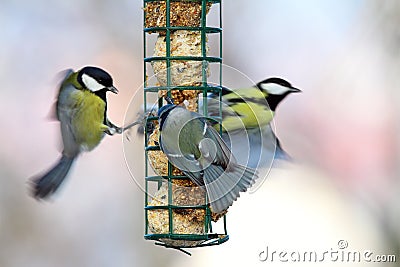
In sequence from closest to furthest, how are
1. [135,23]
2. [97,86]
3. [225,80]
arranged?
[97,86] → [225,80] → [135,23]

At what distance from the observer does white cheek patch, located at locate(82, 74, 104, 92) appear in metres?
5.38

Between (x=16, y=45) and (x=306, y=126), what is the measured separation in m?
2.19

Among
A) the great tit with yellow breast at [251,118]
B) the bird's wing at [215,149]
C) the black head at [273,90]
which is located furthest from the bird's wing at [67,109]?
the black head at [273,90]

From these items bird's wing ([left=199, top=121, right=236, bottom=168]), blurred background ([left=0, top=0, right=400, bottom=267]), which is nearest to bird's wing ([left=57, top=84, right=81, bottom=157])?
bird's wing ([left=199, top=121, right=236, bottom=168])

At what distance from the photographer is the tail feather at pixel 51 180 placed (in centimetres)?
546

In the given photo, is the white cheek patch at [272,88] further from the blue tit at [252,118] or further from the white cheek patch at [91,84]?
the white cheek patch at [91,84]

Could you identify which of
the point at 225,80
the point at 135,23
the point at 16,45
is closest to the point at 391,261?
the point at 225,80

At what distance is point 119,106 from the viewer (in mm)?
7539

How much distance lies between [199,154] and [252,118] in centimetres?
59

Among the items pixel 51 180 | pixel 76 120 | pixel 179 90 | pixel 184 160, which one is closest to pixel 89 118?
pixel 76 120

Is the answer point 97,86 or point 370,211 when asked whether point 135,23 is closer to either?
point 370,211

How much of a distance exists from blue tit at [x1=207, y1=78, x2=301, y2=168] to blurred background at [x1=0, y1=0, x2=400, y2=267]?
4.31 feet

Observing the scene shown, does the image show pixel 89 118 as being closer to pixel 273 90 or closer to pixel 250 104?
pixel 250 104

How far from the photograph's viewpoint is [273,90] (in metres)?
5.68
